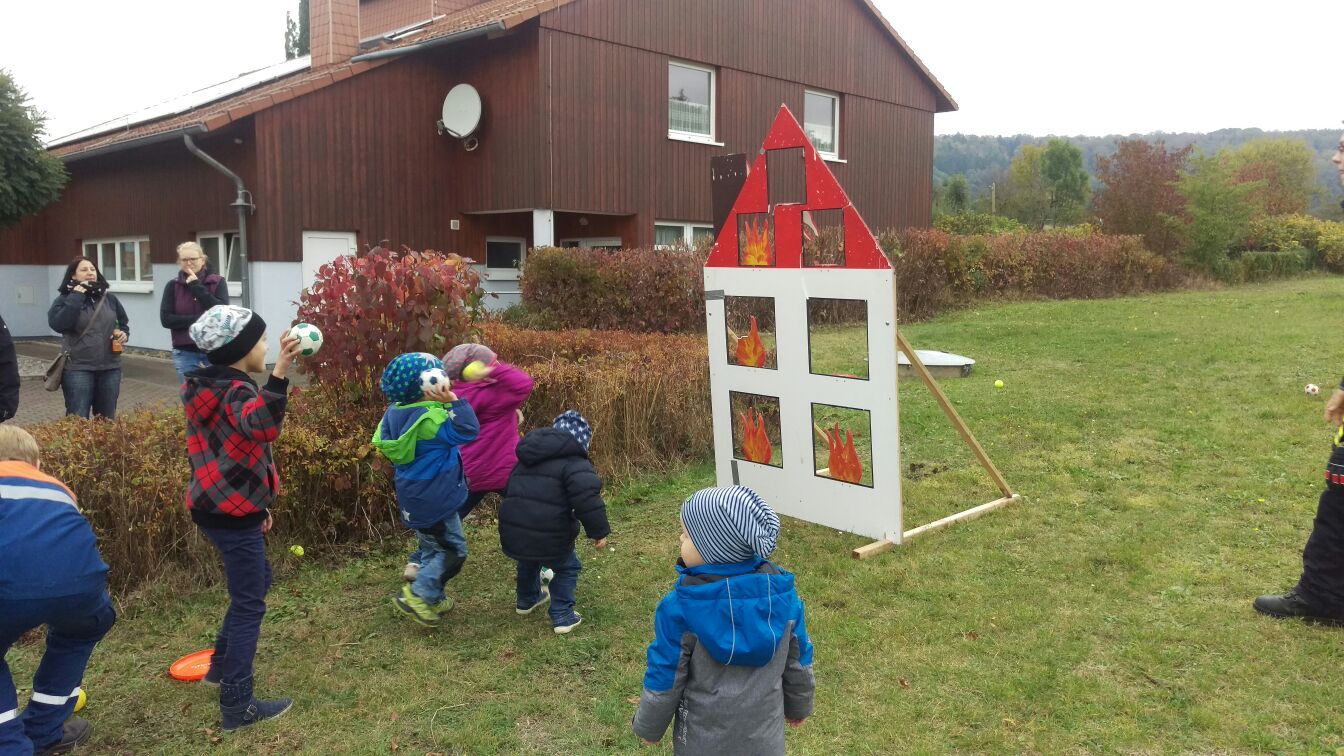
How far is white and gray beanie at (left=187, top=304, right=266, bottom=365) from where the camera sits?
336cm

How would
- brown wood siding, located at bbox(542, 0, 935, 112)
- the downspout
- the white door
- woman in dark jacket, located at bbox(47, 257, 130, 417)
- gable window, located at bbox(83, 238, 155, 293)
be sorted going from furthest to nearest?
gable window, located at bbox(83, 238, 155, 293) → brown wood siding, located at bbox(542, 0, 935, 112) → the white door → the downspout → woman in dark jacket, located at bbox(47, 257, 130, 417)

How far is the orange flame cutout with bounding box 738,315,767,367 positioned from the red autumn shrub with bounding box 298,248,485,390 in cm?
199

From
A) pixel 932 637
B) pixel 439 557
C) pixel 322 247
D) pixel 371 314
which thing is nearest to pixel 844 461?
pixel 932 637

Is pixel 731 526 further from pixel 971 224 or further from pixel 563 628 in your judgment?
pixel 971 224

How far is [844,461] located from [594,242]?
12.8m

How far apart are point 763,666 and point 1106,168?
34648mm

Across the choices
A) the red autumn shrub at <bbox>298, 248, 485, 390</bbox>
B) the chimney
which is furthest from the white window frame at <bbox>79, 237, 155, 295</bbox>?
the red autumn shrub at <bbox>298, 248, 485, 390</bbox>

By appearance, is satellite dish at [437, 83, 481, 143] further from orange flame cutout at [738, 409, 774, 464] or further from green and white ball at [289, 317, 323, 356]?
green and white ball at [289, 317, 323, 356]

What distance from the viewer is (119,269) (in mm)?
18453

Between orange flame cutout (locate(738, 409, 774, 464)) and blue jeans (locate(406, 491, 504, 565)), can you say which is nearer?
blue jeans (locate(406, 491, 504, 565))

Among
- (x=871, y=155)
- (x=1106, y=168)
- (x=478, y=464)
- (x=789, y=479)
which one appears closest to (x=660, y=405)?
(x=789, y=479)

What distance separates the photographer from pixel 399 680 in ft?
12.5

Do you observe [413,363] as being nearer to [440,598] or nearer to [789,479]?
[440,598]

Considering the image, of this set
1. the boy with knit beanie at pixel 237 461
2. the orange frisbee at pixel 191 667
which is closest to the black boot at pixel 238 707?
the boy with knit beanie at pixel 237 461
